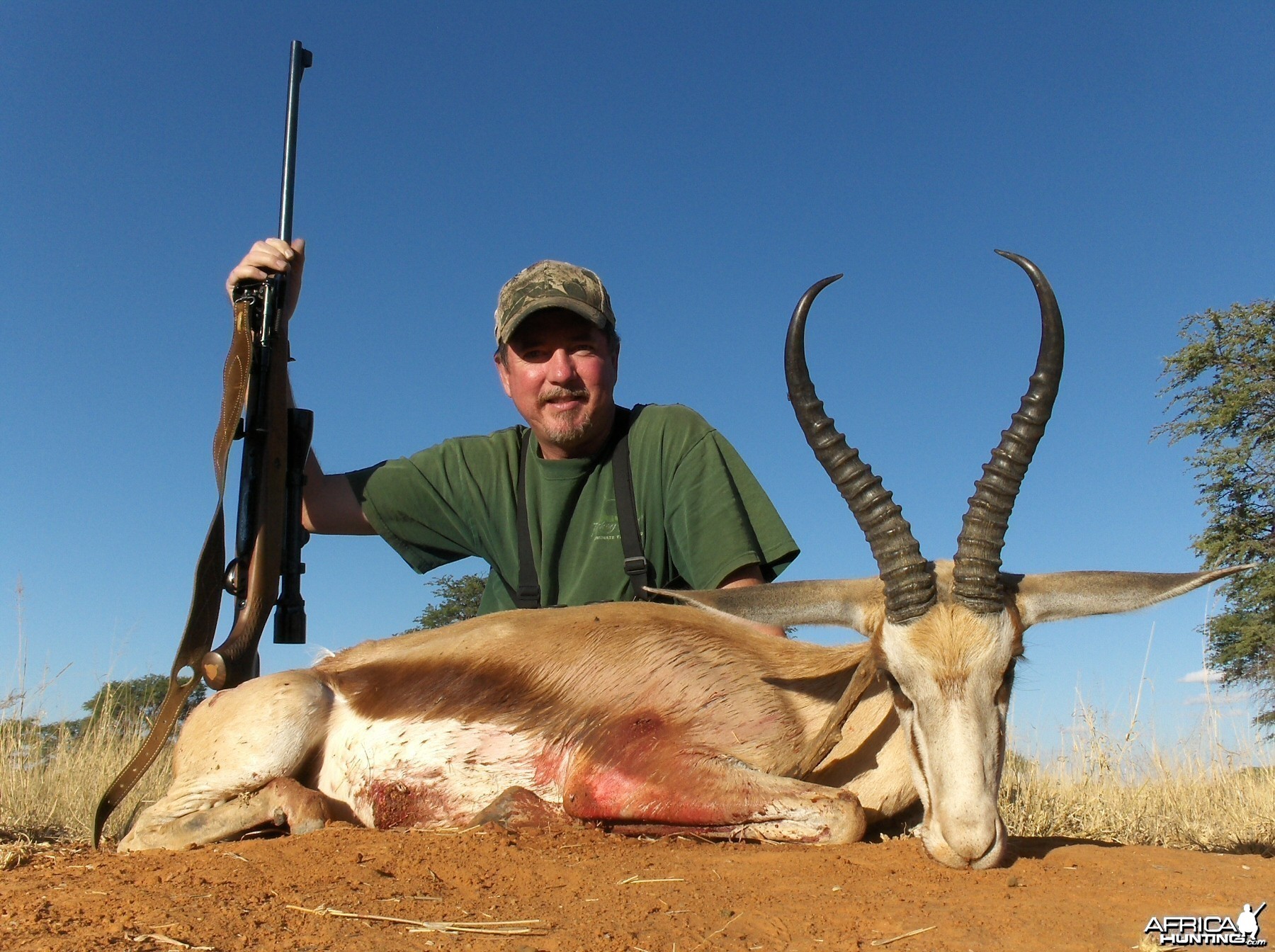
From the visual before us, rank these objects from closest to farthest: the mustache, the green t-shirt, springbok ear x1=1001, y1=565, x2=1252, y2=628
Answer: springbok ear x1=1001, y1=565, x2=1252, y2=628, the green t-shirt, the mustache

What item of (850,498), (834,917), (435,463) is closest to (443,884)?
(834,917)

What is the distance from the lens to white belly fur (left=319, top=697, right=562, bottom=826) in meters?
4.05

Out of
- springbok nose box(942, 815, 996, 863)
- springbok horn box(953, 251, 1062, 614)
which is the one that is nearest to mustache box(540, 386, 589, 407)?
springbok horn box(953, 251, 1062, 614)

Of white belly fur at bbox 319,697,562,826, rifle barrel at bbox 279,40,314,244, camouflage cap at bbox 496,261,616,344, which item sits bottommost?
white belly fur at bbox 319,697,562,826

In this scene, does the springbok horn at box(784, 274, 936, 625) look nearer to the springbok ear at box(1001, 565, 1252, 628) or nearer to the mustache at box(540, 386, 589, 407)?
the springbok ear at box(1001, 565, 1252, 628)

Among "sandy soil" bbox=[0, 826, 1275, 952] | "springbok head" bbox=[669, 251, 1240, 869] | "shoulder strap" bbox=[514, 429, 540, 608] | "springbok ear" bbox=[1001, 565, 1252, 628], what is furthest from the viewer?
"shoulder strap" bbox=[514, 429, 540, 608]

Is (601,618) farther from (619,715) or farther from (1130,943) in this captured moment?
(1130,943)

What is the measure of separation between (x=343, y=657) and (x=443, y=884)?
6.45 ft

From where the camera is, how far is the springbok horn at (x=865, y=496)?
11.9 feet

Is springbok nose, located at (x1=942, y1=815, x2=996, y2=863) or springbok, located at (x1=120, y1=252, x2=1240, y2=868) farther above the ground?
springbok, located at (x1=120, y1=252, x2=1240, y2=868)

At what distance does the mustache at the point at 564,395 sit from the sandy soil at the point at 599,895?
8.64 feet

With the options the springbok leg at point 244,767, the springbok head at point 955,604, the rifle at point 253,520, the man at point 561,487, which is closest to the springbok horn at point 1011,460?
the springbok head at point 955,604

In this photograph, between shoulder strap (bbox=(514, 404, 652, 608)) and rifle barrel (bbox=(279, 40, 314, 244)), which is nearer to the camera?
shoulder strap (bbox=(514, 404, 652, 608))

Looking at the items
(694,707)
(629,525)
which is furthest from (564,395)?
(694,707)
